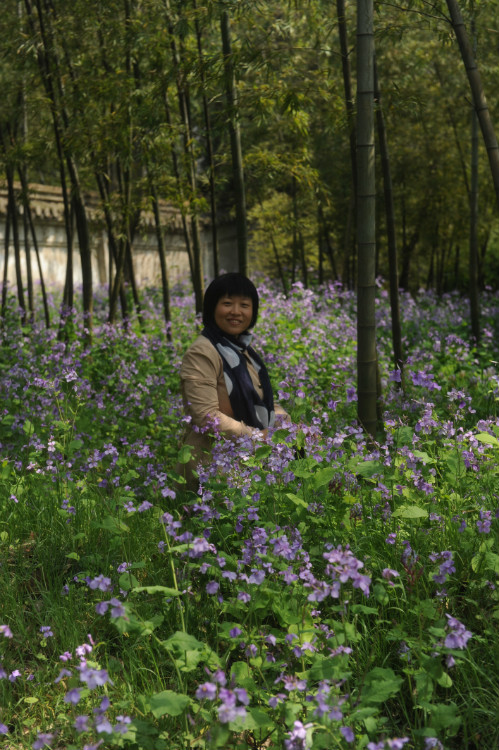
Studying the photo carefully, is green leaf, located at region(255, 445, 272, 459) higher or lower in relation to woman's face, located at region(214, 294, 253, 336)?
lower

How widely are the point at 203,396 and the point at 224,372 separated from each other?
0.21 meters

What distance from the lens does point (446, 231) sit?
46.9 ft

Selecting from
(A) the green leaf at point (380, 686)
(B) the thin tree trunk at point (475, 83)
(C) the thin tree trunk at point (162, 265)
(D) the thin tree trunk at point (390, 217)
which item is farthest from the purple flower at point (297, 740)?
(C) the thin tree trunk at point (162, 265)

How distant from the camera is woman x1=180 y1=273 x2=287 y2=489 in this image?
140 inches

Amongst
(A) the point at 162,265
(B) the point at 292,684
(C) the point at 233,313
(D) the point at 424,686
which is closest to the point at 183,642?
(B) the point at 292,684

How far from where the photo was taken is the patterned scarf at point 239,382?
371 centimetres

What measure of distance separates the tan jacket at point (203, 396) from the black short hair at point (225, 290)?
163 millimetres

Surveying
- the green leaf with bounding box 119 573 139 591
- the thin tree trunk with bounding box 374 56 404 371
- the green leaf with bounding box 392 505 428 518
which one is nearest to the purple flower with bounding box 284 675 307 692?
the green leaf with bounding box 119 573 139 591

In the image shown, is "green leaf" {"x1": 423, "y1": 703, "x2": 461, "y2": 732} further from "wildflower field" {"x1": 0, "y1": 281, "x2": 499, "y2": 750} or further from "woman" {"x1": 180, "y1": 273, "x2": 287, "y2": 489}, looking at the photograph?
"woman" {"x1": 180, "y1": 273, "x2": 287, "y2": 489}

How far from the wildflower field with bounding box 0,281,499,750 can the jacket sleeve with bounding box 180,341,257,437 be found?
44 centimetres

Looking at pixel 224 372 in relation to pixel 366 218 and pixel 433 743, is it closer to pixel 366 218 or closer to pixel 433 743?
pixel 366 218

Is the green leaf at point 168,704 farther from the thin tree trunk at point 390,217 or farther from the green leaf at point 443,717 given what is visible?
the thin tree trunk at point 390,217

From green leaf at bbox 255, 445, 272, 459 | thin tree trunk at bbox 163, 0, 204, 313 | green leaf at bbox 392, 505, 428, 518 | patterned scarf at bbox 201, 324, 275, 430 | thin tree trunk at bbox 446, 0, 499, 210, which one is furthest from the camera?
thin tree trunk at bbox 163, 0, 204, 313

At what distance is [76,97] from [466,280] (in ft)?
41.6
